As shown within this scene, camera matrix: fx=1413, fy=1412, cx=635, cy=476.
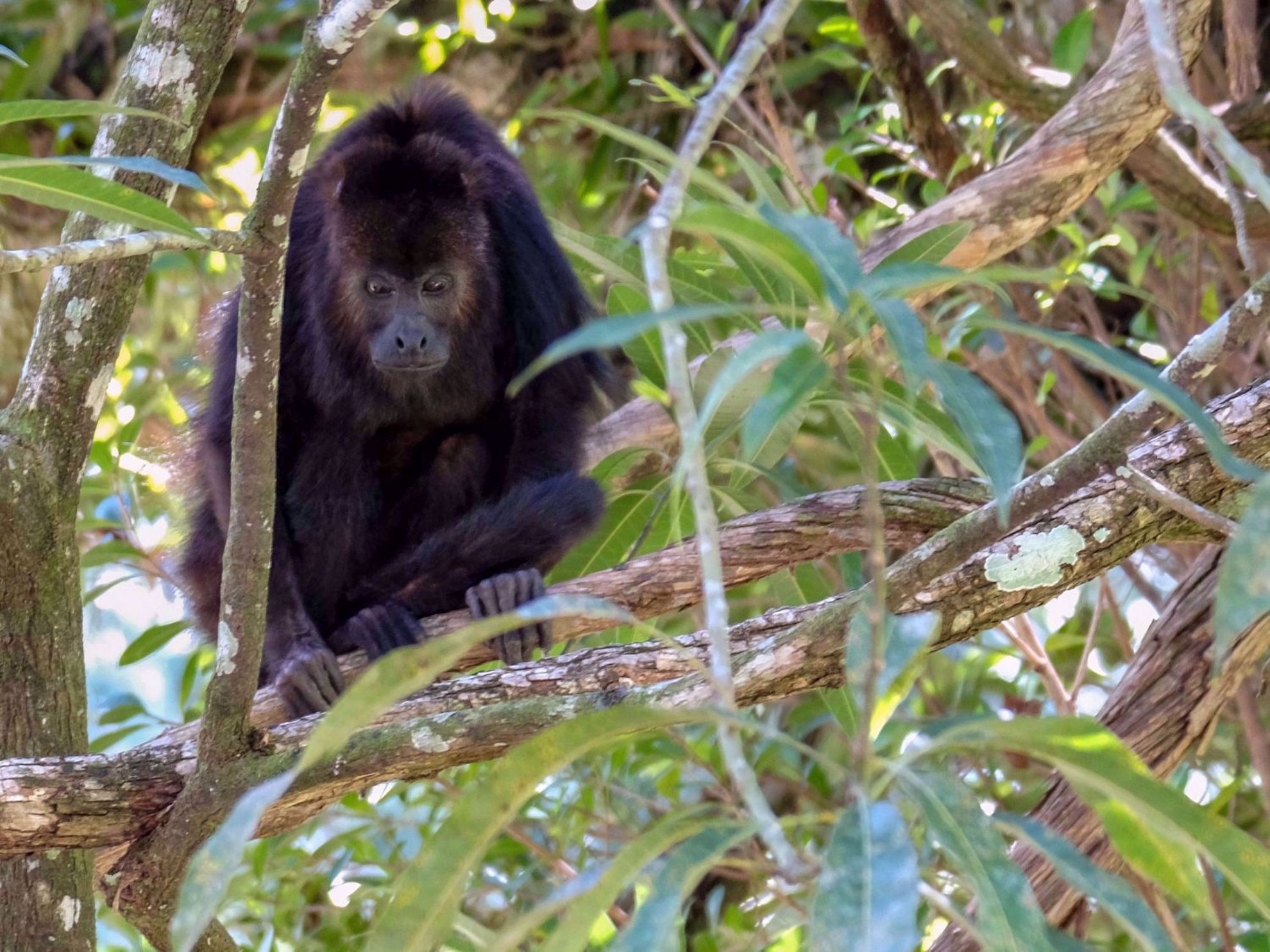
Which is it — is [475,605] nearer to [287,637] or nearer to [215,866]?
[287,637]

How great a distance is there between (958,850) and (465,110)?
2.46 m

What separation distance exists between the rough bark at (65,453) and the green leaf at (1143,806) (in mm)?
1464

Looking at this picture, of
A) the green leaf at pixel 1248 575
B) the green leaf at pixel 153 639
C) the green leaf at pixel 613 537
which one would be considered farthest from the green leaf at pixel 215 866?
the green leaf at pixel 153 639

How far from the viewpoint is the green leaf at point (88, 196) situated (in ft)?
4.91

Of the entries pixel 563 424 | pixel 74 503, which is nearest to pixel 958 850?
pixel 74 503

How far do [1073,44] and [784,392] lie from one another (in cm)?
247

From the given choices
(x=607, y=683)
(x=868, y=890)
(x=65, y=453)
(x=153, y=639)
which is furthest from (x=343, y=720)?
(x=153, y=639)

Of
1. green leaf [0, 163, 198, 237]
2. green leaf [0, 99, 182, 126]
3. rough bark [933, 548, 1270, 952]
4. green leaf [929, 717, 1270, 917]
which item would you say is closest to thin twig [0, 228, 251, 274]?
green leaf [0, 163, 198, 237]

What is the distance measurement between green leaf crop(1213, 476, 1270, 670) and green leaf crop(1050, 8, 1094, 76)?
2.46m

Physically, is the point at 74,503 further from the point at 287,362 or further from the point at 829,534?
the point at 829,534

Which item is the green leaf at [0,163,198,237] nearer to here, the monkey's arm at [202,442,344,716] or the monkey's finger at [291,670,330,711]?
the monkey's arm at [202,442,344,716]

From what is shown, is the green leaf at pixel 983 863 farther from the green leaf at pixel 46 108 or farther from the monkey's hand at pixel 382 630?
the monkey's hand at pixel 382 630

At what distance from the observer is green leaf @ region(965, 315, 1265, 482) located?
1054mm

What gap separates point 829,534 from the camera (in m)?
2.45
